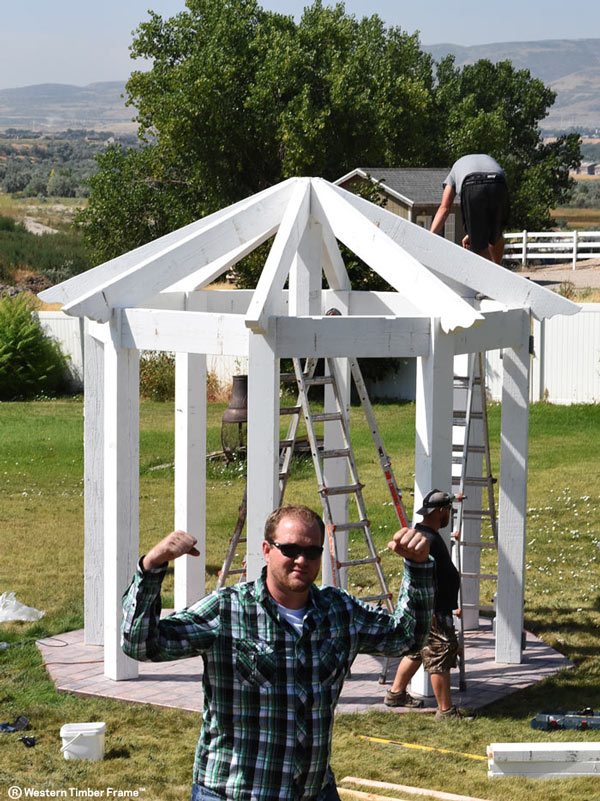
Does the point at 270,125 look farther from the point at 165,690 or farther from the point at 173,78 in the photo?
the point at 165,690

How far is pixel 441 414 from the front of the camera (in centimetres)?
887

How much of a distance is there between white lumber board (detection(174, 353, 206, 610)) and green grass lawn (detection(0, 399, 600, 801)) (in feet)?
3.65

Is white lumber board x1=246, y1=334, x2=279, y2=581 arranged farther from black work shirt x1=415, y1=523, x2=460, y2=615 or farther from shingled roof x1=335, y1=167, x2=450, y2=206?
shingled roof x1=335, y1=167, x2=450, y2=206

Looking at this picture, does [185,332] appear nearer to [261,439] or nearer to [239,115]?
[261,439]

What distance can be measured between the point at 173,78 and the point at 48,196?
72.5 m

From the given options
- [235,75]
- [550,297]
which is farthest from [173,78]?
[550,297]

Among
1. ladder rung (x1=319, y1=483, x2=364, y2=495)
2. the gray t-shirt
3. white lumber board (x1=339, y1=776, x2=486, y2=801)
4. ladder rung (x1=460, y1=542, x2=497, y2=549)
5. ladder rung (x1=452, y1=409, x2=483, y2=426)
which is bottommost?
white lumber board (x1=339, y1=776, x2=486, y2=801)

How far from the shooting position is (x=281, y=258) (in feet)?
29.3

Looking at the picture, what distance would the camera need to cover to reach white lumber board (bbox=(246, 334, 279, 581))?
8.40 meters

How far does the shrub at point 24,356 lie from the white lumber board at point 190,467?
17640 mm

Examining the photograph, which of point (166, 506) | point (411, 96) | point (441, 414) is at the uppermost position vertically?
point (411, 96)

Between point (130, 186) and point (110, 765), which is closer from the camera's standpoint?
point (110, 765)

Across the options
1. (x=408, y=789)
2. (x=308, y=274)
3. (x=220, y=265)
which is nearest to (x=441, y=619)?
(x=408, y=789)

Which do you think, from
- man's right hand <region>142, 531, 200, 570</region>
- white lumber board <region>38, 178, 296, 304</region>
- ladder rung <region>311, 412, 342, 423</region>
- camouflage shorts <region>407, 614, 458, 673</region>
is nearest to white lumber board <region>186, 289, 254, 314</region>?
white lumber board <region>38, 178, 296, 304</region>
